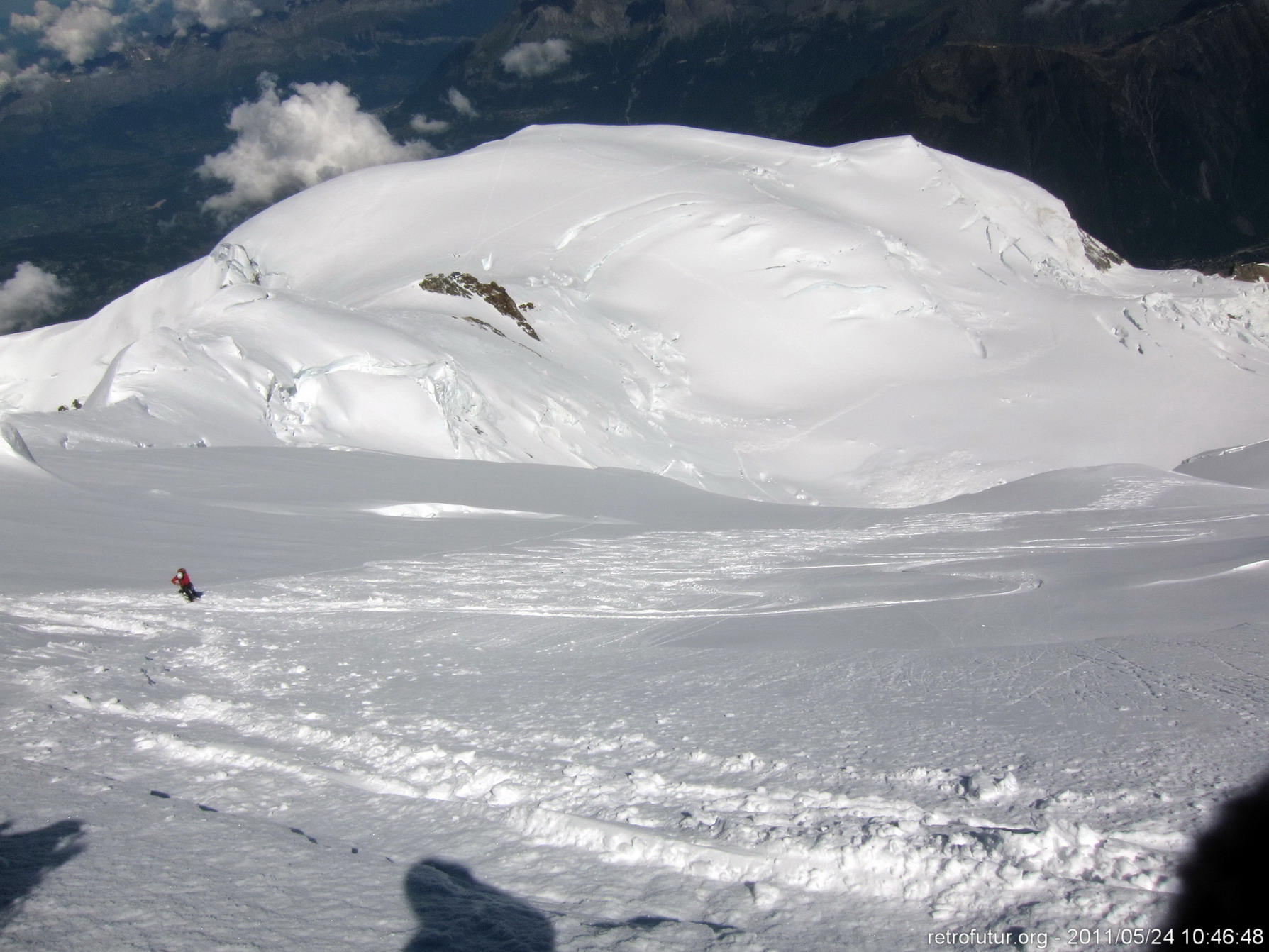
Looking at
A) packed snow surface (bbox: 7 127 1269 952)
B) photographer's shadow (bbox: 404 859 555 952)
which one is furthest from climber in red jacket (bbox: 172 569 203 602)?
photographer's shadow (bbox: 404 859 555 952)

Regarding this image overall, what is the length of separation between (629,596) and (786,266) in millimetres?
25420

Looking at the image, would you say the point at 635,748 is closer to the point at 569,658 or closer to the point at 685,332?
the point at 569,658

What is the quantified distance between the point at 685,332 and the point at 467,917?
91.8ft

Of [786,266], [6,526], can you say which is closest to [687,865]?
[6,526]

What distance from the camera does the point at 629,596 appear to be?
8836 millimetres

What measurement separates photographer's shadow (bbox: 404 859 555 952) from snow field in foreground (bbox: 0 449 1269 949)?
0.06 m

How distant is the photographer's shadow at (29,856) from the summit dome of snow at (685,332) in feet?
41.5

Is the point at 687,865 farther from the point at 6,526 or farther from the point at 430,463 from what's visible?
the point at 430,463

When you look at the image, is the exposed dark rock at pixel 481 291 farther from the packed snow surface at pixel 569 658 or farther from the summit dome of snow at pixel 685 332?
the packed snow surface at pixel 569 658

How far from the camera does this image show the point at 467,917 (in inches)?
122

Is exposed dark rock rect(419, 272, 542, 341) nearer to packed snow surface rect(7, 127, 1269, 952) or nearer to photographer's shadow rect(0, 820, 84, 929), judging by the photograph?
packed snow surface rect(7, 127, 1269, 952)

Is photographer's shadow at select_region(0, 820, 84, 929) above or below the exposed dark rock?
below

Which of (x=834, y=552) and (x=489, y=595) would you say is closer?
(x=489, y=595)

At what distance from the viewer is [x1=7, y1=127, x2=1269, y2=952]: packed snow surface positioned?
322 cm
